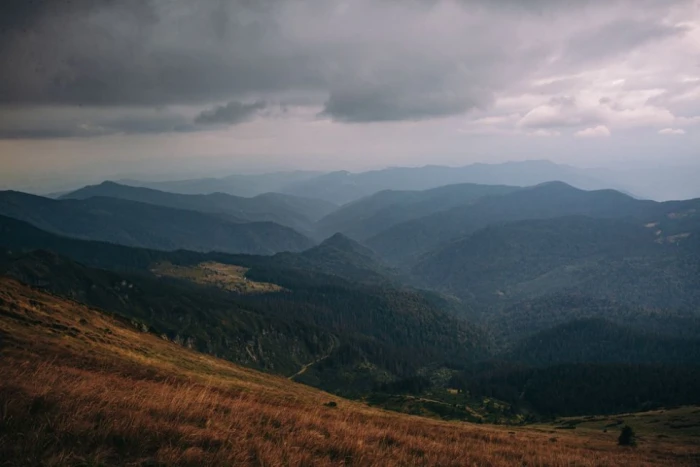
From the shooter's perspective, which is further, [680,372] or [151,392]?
[680,372]

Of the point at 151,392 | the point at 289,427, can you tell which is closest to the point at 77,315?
the point at 151,392

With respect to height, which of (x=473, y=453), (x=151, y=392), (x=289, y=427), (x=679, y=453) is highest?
(x=151, y=392)

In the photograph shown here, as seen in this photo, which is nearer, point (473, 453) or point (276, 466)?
point (276, 466)

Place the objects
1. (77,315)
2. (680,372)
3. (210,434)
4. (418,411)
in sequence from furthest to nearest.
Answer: (680,372) → (418,411) → (77,315) → (210,434)

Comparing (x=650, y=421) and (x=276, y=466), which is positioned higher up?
(x=276, y=466)

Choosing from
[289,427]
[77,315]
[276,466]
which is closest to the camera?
[276,466]

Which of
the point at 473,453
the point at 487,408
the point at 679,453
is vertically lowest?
the point at 487,408

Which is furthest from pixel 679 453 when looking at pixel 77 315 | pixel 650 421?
pixel 77 315

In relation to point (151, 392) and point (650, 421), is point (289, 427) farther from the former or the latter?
point (650, 421)

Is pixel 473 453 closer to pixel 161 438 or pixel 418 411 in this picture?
pixel 161 438
